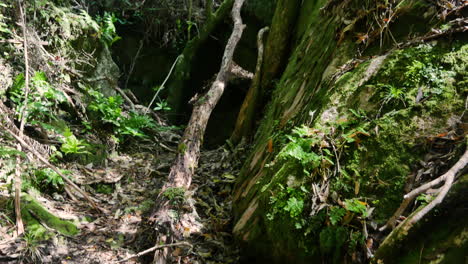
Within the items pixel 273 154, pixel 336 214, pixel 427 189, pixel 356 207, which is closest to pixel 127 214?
pixel 273 154

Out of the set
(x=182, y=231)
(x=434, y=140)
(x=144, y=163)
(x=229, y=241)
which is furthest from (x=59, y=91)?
(x=434, y=140)

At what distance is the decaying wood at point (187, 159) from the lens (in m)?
3.06

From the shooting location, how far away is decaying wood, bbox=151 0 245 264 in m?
3.06

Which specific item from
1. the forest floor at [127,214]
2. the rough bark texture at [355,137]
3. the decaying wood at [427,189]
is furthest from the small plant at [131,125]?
the decaying wood at [427,189]

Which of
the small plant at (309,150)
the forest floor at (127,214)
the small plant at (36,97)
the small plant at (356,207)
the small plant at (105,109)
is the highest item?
the small plant at (309,150)

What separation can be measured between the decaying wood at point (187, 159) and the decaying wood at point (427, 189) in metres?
2.01

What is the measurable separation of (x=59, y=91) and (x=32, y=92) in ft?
1.30

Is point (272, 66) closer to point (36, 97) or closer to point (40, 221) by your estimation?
point (36, 97)

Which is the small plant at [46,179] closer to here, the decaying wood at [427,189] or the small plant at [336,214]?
the small plant at [336,214]

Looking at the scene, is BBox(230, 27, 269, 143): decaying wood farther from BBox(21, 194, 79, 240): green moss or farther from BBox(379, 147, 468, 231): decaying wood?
BBox(379, 147, 468, 231): decaying wood

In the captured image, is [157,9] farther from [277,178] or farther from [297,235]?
[297,235]

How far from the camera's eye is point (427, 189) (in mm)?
1760

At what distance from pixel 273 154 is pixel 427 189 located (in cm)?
157

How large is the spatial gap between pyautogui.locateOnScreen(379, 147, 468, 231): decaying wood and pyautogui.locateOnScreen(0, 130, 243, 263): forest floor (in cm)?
156
